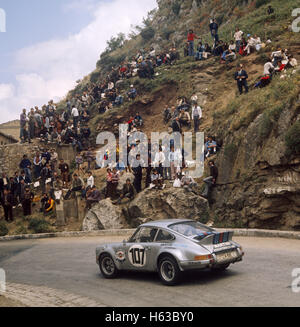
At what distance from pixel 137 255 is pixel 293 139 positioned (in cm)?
805

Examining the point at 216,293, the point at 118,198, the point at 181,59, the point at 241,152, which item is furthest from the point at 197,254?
the point at 181,59

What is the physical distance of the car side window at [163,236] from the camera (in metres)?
8.73

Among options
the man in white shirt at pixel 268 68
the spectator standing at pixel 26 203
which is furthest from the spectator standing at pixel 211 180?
the spectator standing at pixel 26 203

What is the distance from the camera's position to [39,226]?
71.4 feet

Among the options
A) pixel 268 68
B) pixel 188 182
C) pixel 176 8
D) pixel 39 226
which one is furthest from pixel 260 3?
pixel 39 226

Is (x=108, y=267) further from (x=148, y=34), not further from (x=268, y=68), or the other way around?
(x=148, y=34)

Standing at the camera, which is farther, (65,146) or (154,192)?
(65,146)

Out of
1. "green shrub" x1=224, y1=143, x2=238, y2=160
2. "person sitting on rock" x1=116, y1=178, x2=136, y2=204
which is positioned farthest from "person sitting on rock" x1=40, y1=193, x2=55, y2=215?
"green shrub" x1=224, y1=143, x2=238, y2=160

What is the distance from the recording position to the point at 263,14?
3553 cm

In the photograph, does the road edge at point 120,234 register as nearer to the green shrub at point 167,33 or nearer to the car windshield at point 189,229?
the car windshield at point 189,229

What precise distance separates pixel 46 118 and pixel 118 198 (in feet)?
44.4

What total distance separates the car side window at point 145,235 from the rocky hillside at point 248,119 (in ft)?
22.8

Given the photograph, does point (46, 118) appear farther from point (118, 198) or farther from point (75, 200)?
point (118, 198)

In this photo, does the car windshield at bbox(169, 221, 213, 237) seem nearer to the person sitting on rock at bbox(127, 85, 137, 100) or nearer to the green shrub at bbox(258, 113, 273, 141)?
the green shrub at bbox(258, 113, 273, 141)
